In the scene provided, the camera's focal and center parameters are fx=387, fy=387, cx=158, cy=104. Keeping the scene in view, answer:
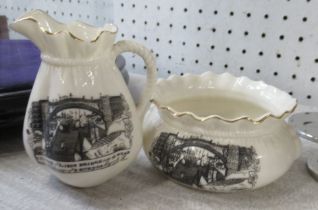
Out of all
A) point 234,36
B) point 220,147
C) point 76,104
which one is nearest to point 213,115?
point 220,147

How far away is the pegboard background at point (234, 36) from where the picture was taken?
61 centimetres

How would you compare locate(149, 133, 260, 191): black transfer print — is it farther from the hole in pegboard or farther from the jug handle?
the hole in pegboard

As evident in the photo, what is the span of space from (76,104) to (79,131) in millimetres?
25

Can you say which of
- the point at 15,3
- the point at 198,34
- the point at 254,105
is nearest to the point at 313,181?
the point at 254,105

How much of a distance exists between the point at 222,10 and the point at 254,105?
0.77 ft

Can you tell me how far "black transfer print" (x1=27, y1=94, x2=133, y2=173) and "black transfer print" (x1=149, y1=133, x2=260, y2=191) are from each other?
6 centimetres

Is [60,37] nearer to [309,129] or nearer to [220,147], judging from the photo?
[220,147]

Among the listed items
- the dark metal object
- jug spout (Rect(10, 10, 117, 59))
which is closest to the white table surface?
the dark metal object

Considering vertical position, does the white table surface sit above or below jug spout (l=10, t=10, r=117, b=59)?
below

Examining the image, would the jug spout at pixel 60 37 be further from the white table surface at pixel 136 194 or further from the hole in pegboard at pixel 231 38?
the hole in pegboard at pixel 231 38

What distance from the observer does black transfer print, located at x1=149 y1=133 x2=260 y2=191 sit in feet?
1.22

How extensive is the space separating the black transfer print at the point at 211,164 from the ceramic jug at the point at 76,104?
0.05 m

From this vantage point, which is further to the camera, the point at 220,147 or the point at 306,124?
the point at 306,124

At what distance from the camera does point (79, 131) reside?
1.15 feet
